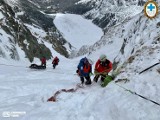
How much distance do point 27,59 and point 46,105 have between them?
37412 millimetres

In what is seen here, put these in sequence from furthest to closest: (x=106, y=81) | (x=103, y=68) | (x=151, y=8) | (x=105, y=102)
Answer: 1. (x=151, y=8)
2. (x=103, y=68)
3. (x=106, y=81)
4. (x=105, y=102)

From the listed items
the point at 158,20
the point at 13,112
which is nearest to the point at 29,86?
the point at 13,112

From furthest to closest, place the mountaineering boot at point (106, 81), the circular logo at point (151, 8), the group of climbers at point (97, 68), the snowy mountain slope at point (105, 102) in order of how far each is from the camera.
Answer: the circular logo at point (151, 8), the group of climbers at point (97, 68), the mountaineering boot at point (106, 81), the snowy mountain slope at point (105, 102)

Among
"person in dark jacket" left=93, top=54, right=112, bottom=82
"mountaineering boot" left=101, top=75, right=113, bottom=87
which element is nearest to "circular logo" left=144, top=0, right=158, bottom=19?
"person in dark jacket" left=93, top=54, right=112, bottom=82

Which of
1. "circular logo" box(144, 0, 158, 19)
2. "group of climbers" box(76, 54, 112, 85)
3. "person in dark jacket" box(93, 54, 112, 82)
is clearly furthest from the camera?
"circular logo" box(144, 0, 158, 19)

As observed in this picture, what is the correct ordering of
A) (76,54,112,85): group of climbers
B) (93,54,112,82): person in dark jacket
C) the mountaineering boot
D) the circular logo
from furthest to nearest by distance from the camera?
the circular logo
(76,54,112,85): group of climbers
(93,54,112,82): person in dark jacket
the mountaineering boot

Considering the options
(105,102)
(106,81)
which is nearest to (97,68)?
(106,81)

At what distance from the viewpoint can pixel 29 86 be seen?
56.5ft

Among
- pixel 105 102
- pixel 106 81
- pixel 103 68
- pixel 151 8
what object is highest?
pixel 151 8

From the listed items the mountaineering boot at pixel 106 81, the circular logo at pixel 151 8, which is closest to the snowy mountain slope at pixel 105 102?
the mountaineering boot at pixel 106 81

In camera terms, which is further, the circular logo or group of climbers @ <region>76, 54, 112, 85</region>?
the circular logo

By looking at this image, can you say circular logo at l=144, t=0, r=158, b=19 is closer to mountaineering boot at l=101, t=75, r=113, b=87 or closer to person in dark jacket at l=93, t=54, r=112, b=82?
person in dark jacket at l=93, t=54, r=112, b=82

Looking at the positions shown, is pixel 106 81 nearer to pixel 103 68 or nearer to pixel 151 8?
pixel 103 68

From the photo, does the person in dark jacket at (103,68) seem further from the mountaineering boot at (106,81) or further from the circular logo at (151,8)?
the circular logo at (151,8)
